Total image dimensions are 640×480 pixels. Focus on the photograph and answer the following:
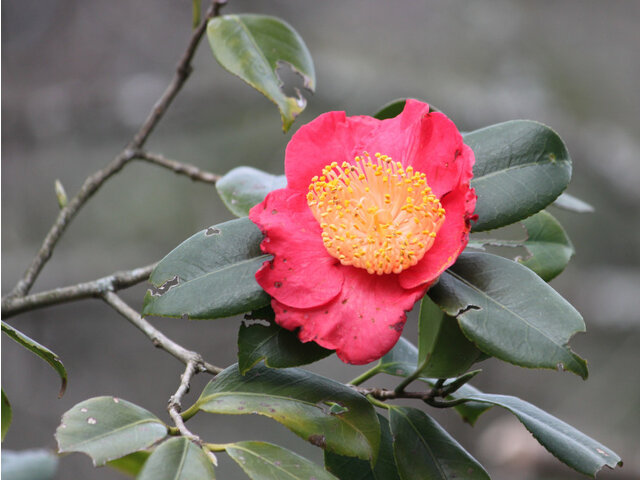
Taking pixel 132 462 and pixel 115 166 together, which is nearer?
pixel 132 462

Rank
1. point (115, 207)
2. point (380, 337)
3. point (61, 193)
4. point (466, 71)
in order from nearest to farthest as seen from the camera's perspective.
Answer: point (380, 337) < point (61, 193) < point (115, 207) < point (466, 71)

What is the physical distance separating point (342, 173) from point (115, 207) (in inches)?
82.3

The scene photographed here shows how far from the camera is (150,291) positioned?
59cm

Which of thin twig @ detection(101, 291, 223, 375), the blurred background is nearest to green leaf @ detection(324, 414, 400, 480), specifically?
thin twig @ detection(101, 291, 223, 375)

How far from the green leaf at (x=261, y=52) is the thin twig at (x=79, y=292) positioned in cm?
25

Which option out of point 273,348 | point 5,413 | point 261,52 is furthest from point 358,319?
point 261,52

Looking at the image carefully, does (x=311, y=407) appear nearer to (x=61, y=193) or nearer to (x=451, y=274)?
(x=451, y=274)

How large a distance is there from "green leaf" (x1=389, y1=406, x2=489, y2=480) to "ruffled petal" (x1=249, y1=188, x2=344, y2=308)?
0.15 meters

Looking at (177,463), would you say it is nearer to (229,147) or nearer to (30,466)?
(30,466)

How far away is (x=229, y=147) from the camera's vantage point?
2613mm

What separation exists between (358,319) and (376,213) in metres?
0.10

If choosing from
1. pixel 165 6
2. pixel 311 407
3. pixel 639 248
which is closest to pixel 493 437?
pixel 639 248

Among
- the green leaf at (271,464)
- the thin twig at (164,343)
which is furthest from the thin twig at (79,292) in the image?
the green leaf at (271,464)

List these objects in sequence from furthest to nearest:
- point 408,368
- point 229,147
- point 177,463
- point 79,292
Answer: point 229,147 → point 79,292 → point 408,368 → point 177,463
